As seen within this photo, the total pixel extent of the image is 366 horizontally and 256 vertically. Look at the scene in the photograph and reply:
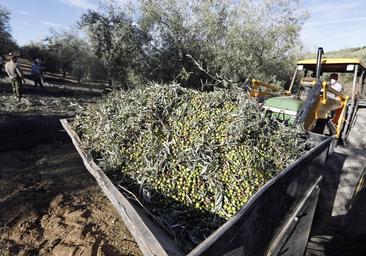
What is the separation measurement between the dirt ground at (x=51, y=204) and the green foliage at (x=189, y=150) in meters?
1.06

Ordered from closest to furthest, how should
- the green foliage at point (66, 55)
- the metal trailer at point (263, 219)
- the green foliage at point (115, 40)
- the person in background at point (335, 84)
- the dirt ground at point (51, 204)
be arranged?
the metal trailer at point (263, 219), the dirt ground at point (51, 204), the person in background at point (335, 84), the green foliage at point (115, 40), the green foliage at point (66, 55)

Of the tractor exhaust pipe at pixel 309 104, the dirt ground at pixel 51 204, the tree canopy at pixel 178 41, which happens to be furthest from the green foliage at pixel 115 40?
the tractor exhaust pipe at pixel 309 104

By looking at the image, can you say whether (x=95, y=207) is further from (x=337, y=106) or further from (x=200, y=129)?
(x=337, y=106)

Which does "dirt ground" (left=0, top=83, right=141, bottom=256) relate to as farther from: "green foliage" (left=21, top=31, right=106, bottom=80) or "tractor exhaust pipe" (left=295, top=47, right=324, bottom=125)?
"green foliage" (left=21, top=31, right=106, bottom=80)


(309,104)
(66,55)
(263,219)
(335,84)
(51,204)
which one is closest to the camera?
(263,219)

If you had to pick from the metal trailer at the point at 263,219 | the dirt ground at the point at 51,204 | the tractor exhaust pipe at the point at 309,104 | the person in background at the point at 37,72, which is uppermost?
the tractor exhaust pipe at the point at 309,104

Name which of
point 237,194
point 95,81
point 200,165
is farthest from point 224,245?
point 95,81

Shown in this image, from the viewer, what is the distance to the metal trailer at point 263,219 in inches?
58.1

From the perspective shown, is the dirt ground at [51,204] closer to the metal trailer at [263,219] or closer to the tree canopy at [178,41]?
the metal trailer at [263,219]

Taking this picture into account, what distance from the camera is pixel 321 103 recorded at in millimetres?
4770

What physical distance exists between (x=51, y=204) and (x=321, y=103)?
13.8 feet

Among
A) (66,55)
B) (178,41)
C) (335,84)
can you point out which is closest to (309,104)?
(335,84)

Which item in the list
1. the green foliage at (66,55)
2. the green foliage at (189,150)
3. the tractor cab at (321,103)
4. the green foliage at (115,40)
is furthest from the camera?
the green foliage at (66,55)

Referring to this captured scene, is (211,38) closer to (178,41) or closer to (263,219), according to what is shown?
(178,41)
